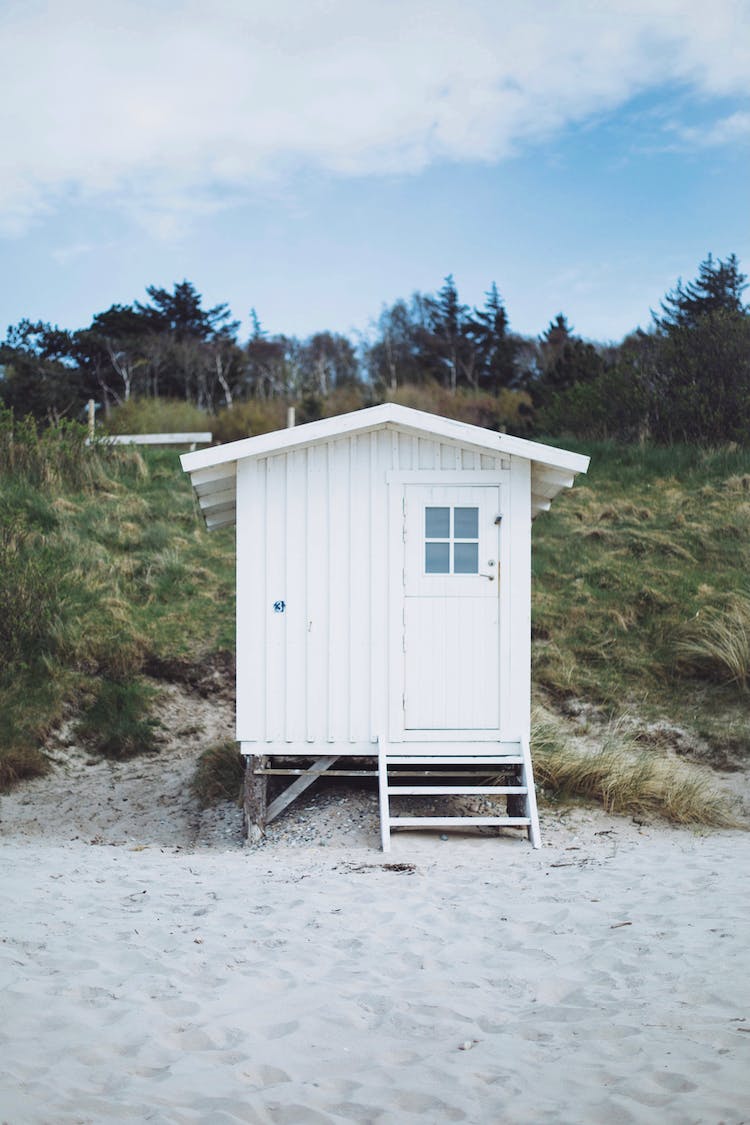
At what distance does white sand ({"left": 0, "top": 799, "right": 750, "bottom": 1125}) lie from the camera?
3502 millimetres

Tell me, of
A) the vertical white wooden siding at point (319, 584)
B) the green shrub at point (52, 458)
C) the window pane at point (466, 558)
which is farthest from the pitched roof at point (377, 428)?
the green shrub at point (52, 458)

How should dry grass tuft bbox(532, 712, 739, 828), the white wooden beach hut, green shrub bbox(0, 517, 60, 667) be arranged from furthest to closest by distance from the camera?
1. green shrub bbox(0, 517, 60, 667)
2. dry grass tuft bbox(532, 712, 739, 828)
3. the white wooden beach hut

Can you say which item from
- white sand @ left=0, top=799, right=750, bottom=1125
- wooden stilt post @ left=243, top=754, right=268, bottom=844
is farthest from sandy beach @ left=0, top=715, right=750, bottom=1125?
wooden stilt post @ left=243, top=754, right=268, bottom=844

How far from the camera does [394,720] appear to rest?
8039 millimetres

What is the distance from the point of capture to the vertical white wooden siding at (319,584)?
8.04 m

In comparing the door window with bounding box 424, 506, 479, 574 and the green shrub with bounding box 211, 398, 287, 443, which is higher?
the green shrub with bounding box 211, 398, 287, 443

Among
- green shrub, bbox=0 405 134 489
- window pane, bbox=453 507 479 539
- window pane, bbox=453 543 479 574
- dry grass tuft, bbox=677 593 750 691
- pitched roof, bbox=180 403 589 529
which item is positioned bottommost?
dry grass tuft, bbox=677 593 750 691

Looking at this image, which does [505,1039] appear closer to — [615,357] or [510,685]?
[510,685]

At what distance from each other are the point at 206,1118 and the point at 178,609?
422 inches

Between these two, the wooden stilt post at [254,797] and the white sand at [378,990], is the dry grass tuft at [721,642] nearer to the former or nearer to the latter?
the white sand at [378,990]

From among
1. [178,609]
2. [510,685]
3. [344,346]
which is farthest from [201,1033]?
[344,346]

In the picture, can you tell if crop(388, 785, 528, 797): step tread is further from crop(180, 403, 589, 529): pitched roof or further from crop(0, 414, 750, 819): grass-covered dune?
crop(180, 403, 589, 529): pitched roof

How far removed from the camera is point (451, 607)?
8086 mm

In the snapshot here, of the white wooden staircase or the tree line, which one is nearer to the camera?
the white wooden staircase
